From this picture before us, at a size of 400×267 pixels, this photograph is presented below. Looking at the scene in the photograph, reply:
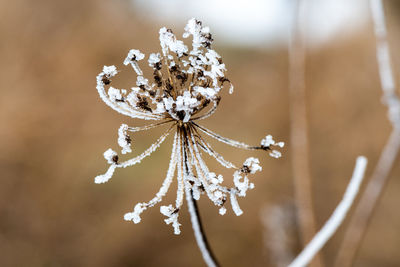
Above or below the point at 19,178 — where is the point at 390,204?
below

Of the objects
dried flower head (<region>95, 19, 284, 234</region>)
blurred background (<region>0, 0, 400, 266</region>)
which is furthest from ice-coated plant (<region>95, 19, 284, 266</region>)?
blurred background (<region>0, 0, 400, 266</region>)

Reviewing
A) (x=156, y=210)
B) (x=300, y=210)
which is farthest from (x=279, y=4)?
(x=300, y=210)

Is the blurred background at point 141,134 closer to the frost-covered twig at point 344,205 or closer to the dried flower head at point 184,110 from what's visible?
the frost-covered twig at point 344,205

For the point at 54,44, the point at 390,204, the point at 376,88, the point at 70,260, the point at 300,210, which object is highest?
the point at 54,44

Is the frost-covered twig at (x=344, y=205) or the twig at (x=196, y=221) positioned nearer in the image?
the twig at (x=196, y=221)

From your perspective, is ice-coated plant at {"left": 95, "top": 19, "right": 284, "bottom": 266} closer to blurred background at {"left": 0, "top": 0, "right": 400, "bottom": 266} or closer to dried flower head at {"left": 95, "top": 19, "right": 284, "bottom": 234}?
dried flower head at {"left": 95, "top": 19, "right": 284, "bottom": 234}

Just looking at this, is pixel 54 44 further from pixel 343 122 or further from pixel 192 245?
Answer: pixel 343 122

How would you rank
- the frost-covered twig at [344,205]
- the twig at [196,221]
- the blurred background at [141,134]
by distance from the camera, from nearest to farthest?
the twig at [196,221], the frost-covered twig at [344,205], the blurred background at [141,134]

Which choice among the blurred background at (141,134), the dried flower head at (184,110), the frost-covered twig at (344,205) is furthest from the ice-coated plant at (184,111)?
the blurred background at (141,134)
